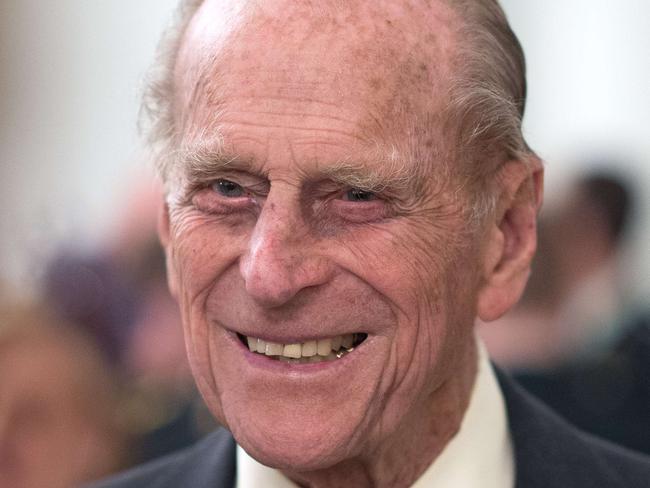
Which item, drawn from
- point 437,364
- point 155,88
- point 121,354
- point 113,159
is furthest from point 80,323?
point 113,159

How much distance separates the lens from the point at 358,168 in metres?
2.46

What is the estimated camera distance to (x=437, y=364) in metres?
2.66

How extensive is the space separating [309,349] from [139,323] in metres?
2.66

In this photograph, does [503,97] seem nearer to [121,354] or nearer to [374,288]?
[374,288]

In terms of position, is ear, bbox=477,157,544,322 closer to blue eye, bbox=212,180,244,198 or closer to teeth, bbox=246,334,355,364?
teeth, bbox=246,334,355,364

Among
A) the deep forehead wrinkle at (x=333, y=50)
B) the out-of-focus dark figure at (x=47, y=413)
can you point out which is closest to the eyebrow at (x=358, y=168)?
the deep forehead wrinkle at (x=333, y=50)

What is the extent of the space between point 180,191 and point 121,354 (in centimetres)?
230

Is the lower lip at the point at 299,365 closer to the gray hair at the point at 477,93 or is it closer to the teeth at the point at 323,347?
the teeth at the point at 323,347

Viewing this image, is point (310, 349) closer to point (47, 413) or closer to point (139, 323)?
point (47, 413)

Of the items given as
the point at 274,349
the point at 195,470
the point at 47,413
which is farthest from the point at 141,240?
the point at 274,349

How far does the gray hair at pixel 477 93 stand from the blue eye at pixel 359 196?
0.22m

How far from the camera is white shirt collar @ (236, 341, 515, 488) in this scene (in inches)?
108

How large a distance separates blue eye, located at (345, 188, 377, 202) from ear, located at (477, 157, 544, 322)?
0.33 metres

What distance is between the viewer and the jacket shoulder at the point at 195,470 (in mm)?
2957
